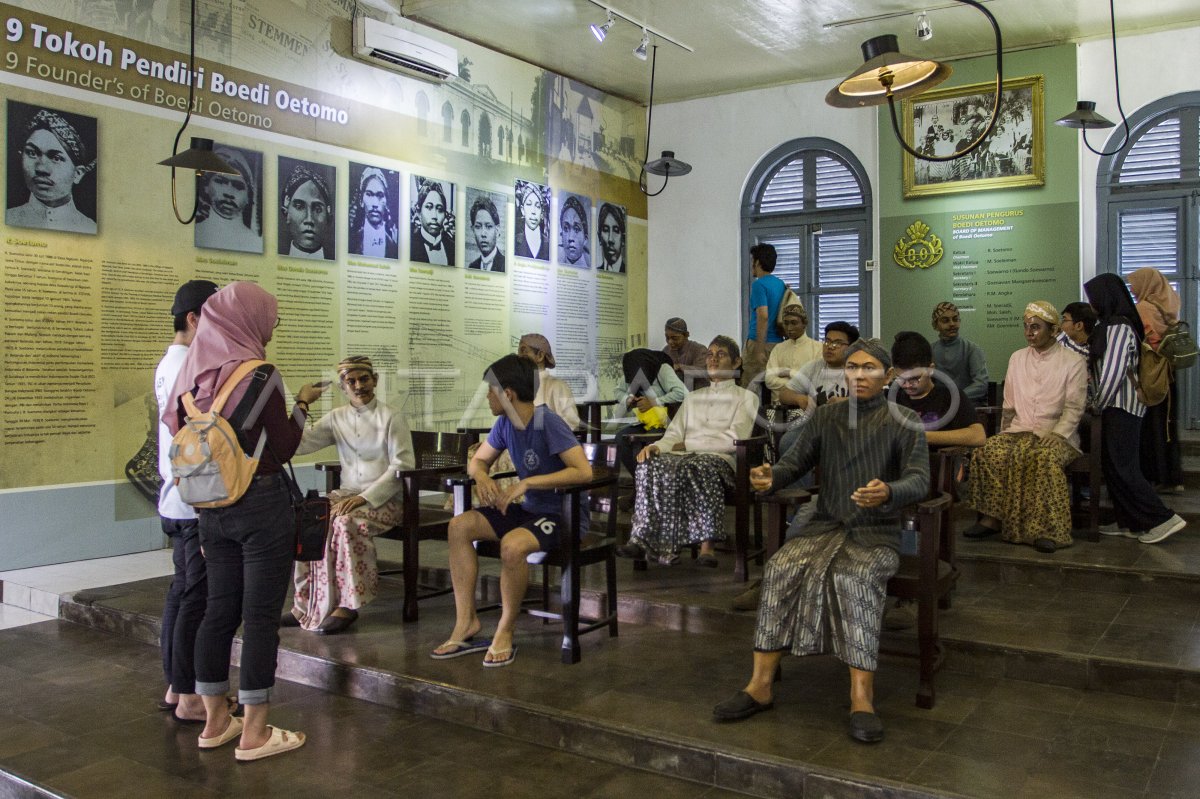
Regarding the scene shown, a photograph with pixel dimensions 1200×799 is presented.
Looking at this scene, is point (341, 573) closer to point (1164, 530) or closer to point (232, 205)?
point (232, 205)

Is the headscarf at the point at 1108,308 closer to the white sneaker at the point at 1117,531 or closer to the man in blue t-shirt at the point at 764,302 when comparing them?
the white sneaker at the point at 1117,531

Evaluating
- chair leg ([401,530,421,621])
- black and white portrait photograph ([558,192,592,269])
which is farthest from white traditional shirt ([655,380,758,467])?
black and white portrait photograph ([558,192,592,269])

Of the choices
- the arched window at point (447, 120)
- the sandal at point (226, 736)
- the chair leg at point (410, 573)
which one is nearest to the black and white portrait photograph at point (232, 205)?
the arched window at point (447, 120)

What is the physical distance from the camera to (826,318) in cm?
937

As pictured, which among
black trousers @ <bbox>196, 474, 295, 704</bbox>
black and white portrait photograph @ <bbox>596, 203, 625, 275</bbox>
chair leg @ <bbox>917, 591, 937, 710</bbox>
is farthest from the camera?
black and white portrait photograph @ <bbox>596, 203, 625, 275</bbox>

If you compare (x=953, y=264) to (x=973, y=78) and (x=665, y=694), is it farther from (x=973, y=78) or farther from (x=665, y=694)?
(x=665, y=694)

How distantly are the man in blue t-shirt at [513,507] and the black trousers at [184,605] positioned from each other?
95 cm

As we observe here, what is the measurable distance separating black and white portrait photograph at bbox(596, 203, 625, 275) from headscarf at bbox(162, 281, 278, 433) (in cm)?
675

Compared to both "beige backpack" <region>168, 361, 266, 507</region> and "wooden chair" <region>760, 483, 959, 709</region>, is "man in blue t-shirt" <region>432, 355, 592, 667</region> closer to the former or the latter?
"beige backpack" <region>168, 361, 266, 507</region>

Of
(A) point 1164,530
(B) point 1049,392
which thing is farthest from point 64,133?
(A) point 1164,530

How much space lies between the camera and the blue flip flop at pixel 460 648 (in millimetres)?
3902

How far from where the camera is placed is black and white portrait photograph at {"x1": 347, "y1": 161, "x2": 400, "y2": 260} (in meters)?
7.14

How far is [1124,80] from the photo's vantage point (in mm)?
7867

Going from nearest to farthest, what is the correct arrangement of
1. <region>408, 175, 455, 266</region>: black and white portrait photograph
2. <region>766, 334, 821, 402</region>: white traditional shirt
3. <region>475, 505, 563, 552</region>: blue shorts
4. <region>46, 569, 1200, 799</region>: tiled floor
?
<region>46, 569, 1200, 799</region>: tiled floor < <region>475, 505, 563, 552</region>: blue shorts < <region>766, 334, 821, 402</region>: white traditional shirt < <region>408, 175, 455, 266</region>: black and white portrait photograph
